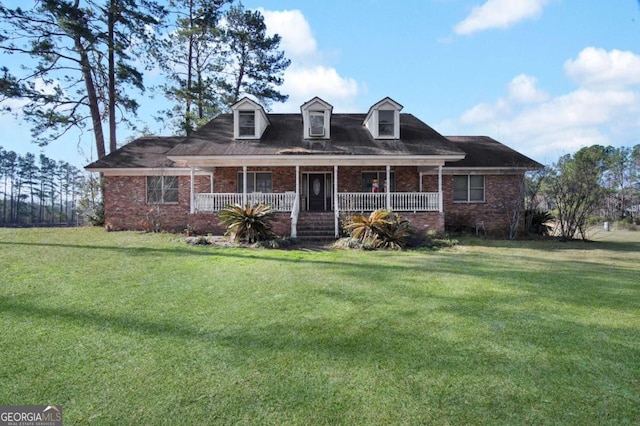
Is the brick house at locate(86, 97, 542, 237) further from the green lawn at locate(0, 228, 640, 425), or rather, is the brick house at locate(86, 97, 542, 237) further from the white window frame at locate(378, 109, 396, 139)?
the green lawn at locate(0, 228, 640, 425)

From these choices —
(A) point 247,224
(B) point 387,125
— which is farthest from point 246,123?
(B) point 387,125

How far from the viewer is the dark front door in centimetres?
1680

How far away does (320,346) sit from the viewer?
3.52 metres

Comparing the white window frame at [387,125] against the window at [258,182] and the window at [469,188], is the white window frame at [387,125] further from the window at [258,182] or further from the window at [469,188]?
the window at [258,182]

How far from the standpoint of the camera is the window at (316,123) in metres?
16.1

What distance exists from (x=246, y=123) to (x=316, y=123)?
10.6 feet

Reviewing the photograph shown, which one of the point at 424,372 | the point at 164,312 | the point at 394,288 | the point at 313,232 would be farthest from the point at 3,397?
the point at 313,232

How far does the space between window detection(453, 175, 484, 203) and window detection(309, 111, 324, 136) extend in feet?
22.1

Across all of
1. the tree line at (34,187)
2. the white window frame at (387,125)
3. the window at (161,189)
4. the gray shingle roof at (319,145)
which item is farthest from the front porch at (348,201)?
the tree line at (34,187)

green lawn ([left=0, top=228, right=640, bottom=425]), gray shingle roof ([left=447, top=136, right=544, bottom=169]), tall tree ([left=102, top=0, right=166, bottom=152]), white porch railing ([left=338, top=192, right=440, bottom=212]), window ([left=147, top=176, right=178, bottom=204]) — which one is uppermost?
tall tree ([left=102, top=0, right=166, bottom=152])

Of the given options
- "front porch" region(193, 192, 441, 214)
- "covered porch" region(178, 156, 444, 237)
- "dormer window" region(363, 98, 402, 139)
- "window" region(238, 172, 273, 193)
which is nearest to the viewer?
"covered porch" region(178, 156, 444, 237)

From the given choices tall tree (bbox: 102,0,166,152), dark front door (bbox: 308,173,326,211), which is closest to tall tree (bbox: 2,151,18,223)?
tall tree (bbox: 102,0,166,152)

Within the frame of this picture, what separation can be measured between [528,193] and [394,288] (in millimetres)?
12617

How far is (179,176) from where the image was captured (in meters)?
16.8
